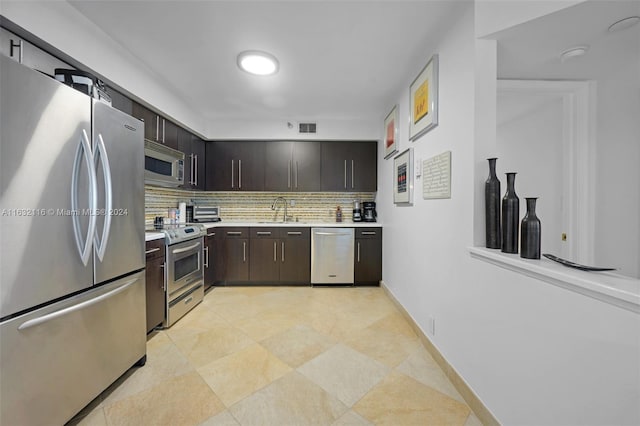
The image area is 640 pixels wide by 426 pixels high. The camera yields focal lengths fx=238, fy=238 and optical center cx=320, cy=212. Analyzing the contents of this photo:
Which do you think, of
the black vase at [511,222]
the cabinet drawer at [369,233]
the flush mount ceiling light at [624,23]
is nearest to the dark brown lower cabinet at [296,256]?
the cabinet drawer at [369,233]

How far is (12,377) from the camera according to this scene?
3.48 feet

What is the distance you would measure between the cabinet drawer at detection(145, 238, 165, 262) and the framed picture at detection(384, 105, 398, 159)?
2802 mm

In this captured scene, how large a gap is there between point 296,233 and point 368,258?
1.18 meters

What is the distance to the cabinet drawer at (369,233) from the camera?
12.0 ft

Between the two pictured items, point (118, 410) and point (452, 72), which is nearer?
point (118, 410)

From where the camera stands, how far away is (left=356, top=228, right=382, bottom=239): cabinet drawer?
12.0 ft

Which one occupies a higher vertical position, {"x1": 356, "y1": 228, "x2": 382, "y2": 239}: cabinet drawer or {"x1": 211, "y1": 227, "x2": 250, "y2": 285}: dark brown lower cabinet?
{"x1": 356, "y1": 228, "x2": 382, "y2": 239}: cabinet drawer

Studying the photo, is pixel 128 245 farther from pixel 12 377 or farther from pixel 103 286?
pixel 12 377

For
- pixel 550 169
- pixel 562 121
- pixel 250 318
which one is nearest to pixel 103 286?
pixel 250 318

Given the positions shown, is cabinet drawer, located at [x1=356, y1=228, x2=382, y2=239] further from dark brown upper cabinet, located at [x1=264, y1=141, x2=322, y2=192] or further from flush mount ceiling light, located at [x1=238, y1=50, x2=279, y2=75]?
flush mount ceiling light, located at [x1=238, y1=50, x2=279, y2=75]

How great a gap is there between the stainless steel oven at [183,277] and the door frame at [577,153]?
335 centimetres

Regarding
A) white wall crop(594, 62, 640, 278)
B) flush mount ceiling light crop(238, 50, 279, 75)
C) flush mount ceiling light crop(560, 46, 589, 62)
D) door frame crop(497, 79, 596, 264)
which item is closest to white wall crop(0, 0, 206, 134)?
flush mount ceiling light crop(238, 50, 279, 75)

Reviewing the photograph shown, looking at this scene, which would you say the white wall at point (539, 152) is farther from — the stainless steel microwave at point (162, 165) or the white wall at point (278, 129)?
the stainless steel microwave at point (162, 165)

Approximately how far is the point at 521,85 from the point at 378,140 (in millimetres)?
2112
